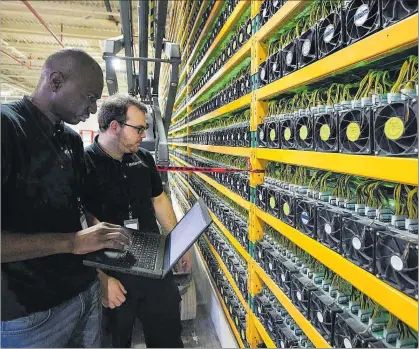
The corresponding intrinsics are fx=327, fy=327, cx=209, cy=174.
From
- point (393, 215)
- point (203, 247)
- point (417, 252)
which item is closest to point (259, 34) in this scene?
point (393, 215)

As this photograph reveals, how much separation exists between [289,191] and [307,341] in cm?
75

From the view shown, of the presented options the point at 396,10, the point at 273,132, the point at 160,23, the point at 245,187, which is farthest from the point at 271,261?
the point at 160,23

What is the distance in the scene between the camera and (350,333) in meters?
1.17

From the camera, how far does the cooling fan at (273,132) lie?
5.81 feet

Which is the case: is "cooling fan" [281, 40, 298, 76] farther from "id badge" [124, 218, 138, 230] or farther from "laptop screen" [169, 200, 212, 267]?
"id badge" [124, 218, 138, 230]

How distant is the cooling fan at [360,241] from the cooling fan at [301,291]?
35cm

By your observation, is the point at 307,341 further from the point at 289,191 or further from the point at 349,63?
the point at 349,63

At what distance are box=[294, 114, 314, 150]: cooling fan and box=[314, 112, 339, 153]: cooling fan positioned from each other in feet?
0.15

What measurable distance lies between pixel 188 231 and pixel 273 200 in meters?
0.51

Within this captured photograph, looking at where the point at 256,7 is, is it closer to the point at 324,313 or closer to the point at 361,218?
the point at 361,218

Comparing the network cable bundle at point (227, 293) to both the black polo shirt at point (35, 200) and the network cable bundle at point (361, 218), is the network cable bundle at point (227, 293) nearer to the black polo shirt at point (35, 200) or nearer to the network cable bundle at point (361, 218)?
the network cable bundle at point (361, 218)

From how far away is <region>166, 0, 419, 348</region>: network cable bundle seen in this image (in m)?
0.98

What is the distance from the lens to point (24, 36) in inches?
291

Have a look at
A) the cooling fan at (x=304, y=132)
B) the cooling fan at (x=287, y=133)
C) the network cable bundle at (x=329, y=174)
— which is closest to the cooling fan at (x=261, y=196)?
the network cable bundle at (x=329, y=174)
